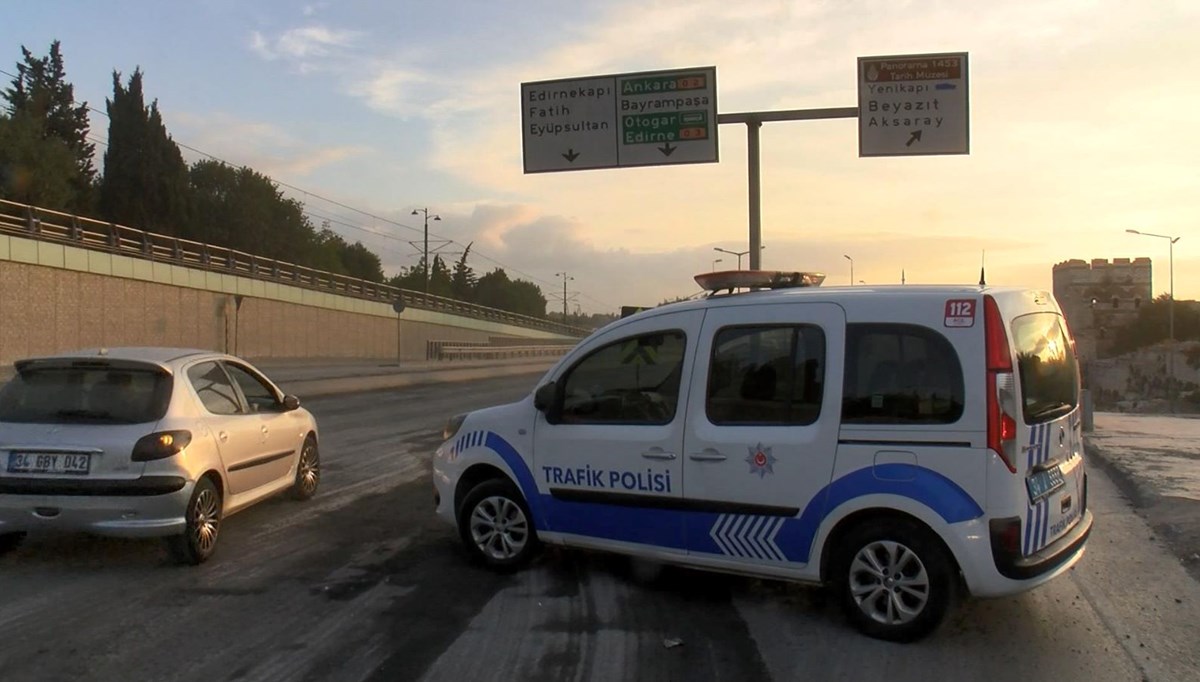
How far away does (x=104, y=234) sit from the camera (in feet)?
131

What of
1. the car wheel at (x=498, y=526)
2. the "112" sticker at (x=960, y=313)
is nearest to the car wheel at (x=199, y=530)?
the car wheel at (x=498, y=526)

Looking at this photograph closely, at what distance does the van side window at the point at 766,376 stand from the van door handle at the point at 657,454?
0.35 m

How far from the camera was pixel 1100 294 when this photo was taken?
87.5 m

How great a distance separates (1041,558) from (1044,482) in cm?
41

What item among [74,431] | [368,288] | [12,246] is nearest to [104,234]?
[12,246]

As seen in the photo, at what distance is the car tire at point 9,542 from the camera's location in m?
6.91

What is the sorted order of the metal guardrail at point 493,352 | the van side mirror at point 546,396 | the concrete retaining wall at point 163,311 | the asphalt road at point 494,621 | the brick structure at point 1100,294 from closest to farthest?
the asphalt road at point 494,621
the van side mirror at point 546,396
the concrete retaining wall at point 163,311
the metal guardrail at point 493,352
the brick structure at point 1100,294

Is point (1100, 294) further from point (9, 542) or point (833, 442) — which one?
point (9, 542)

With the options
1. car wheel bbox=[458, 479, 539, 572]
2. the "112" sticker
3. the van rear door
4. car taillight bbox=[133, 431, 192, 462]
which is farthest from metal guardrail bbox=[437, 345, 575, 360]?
the "112" sticker

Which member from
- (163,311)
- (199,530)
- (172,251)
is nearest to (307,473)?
(199,530)

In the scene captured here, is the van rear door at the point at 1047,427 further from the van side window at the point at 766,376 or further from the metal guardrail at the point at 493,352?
the metal guardrail at the point at 493,352

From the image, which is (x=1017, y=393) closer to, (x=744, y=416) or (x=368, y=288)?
(x=744, y=416)

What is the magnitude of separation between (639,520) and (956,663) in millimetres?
2019

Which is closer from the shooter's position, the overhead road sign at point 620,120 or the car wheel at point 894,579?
the car wheel at point 894,579
